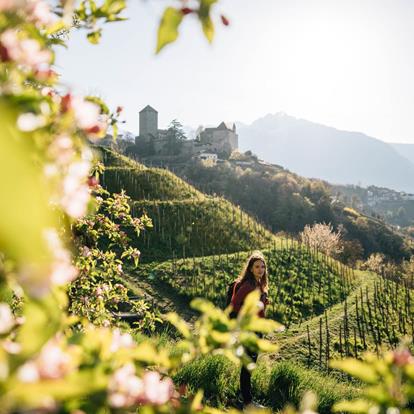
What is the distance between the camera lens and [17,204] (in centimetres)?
45

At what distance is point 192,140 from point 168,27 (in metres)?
81.3

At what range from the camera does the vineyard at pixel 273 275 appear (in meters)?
12.0

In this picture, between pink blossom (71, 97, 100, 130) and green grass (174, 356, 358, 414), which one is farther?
green grass (174, 356, 358, 414)

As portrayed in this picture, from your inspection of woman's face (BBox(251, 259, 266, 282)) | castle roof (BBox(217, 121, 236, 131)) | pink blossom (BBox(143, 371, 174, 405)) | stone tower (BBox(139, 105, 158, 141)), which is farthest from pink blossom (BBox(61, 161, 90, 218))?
castle roof (BBox(217, 121, 236, 131))

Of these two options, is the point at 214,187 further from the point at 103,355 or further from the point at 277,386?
the point at 103,355

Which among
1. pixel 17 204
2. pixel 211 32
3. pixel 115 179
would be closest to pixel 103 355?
pixel 17 204

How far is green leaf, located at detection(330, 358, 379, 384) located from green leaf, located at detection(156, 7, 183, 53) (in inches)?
35.1

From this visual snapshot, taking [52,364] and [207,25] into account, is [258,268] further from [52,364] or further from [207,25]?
[52,364]

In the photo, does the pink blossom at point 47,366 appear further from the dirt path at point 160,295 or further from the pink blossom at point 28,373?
the dirt path at point 160,295

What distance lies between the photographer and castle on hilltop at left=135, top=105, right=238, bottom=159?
75.4 meters

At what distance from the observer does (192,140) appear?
81.4m

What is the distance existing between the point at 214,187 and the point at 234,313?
4992 centimetres

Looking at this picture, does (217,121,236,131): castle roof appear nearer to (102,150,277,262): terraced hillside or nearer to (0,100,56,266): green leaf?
(102,150,277,262): terraced hillside

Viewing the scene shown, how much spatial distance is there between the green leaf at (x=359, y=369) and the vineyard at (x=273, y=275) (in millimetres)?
9154
